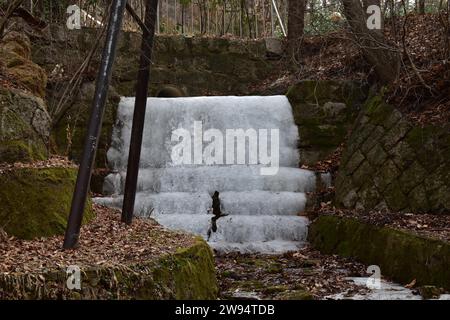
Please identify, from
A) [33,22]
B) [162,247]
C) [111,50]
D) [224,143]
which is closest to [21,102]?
[111,50]

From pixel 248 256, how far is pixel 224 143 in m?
3.32

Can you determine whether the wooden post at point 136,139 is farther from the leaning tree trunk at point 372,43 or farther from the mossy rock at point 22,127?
the leaning tree trunk at point 372,43

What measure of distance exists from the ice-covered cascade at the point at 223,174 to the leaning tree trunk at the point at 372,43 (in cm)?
203

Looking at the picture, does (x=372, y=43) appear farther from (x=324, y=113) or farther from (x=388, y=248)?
(x=388, y=248)

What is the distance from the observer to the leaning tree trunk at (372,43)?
9305 millimetres

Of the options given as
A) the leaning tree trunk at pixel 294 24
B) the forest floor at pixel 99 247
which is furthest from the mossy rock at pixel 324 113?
the forest floor at pixel 99 247

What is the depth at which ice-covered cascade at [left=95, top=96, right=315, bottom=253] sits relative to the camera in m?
8.43

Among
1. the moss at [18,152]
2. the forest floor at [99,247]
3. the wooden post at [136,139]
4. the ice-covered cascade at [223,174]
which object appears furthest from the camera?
the ice-covered cascade at [223,174]

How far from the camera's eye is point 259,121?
11.0 meters

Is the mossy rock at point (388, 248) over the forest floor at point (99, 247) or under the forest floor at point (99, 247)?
under

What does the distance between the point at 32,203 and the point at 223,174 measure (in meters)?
4.73

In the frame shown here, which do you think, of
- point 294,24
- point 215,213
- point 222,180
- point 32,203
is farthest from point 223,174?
point 294,24

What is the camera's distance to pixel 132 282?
3840mm

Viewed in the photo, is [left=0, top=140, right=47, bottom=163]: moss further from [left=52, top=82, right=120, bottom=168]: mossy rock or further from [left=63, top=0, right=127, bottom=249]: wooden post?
[left=52, top=82, right=120, bottom=168]: mossy rock
